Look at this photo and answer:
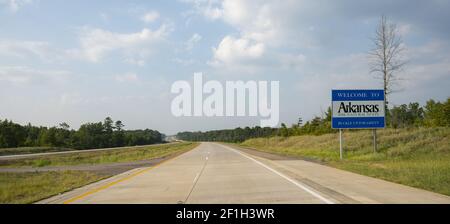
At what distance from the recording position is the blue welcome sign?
32.4 metres

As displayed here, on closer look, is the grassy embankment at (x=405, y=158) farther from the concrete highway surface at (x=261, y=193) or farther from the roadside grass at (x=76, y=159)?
the roadside grass at (x=76, y=159)

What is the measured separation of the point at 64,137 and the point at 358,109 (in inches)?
4799

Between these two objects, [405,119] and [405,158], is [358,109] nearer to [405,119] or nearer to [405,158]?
[405,158]

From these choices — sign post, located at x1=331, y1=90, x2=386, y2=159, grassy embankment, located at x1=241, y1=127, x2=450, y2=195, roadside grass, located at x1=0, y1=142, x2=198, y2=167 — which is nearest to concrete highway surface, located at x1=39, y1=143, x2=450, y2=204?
grassy embankment, located at x1=241, y1=127, x2=450, y2=195

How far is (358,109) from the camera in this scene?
32469 millimetres

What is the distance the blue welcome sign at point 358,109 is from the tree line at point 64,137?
318 feet

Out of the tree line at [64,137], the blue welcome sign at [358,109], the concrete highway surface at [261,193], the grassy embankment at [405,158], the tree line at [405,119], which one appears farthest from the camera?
the tree line at [64,137]

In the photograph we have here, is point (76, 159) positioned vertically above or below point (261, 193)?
below

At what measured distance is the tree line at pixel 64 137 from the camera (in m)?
115

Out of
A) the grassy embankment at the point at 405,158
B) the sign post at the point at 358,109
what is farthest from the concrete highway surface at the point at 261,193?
the sign post at the point at 358,109

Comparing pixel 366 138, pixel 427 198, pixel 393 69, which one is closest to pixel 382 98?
pixel 393 69

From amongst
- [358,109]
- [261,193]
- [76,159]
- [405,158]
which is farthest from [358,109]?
[76,159]
